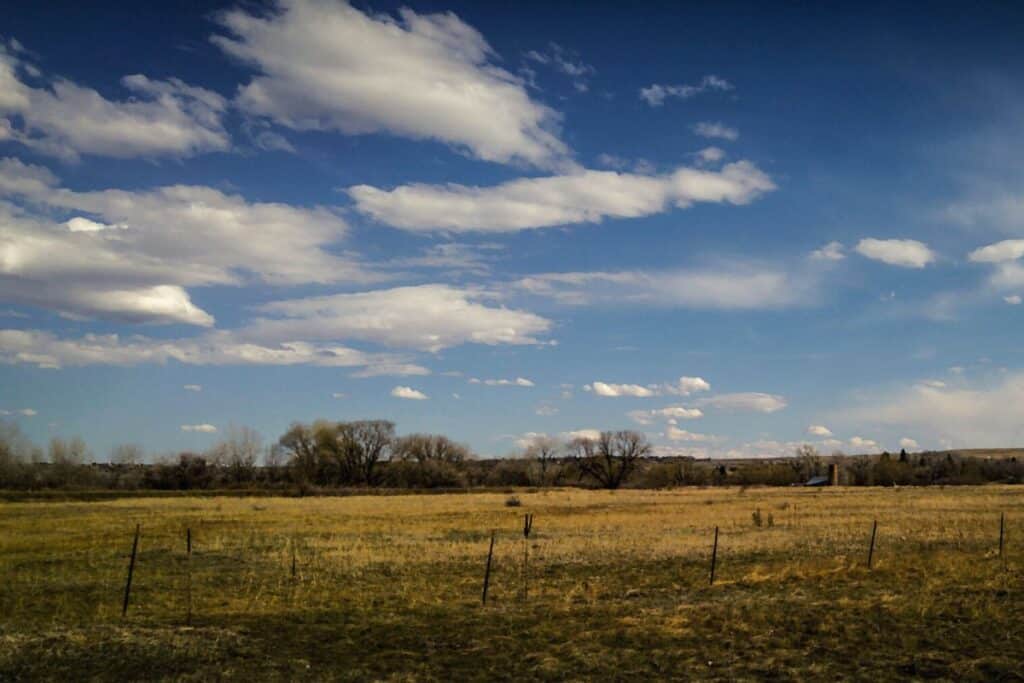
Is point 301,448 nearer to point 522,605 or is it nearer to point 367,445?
point 367,445

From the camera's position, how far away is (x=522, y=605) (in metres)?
19.0

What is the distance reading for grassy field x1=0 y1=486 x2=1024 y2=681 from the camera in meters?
13.4

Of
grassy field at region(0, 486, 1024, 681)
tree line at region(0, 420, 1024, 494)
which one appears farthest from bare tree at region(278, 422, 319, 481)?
grassy field at region(0, 486, 1024, 681)

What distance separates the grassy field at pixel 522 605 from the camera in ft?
44.0

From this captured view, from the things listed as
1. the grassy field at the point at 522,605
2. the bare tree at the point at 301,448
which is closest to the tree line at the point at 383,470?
the bare tree at the point at 301,448

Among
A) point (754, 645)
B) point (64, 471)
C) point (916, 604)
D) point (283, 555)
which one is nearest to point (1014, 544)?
point (916, 604)

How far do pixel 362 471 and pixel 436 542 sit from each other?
10356 cm

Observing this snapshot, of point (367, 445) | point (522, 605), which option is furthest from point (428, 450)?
point (522, 605)

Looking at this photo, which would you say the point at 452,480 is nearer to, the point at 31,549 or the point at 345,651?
the point at 31,549

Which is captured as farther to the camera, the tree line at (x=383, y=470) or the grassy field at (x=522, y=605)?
the tree line at (x=383, y=470)

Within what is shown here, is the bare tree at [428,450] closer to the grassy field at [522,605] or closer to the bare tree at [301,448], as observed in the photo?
the bare tree at [301,448]

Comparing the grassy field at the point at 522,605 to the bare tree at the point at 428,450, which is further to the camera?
the bare tree at the point at 428,450

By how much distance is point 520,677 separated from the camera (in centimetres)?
1270

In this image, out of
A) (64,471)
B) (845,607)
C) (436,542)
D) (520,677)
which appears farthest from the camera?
(64,471)
